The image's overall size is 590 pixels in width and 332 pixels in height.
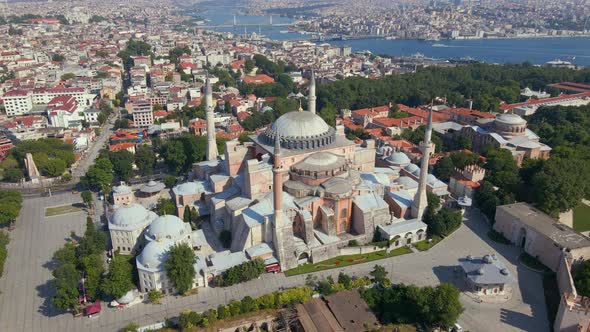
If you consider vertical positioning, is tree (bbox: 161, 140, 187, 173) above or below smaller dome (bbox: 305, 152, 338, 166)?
below

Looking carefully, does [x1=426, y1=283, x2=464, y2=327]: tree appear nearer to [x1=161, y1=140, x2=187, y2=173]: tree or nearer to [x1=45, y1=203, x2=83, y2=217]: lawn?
[x1=161, y1=140, x2=187, y2=173]: tree

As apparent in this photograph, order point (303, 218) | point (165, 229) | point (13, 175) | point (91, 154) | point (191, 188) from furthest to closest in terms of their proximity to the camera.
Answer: point (91, 154), point (13, 175), point (191, 188), point (303, 218), point (165, 229)

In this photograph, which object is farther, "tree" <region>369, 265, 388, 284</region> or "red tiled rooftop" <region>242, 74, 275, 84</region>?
"red tiled rooftop" <region>242, 74, 275, 84</region>

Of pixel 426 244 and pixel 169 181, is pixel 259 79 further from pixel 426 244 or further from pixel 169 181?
pixel 426 244

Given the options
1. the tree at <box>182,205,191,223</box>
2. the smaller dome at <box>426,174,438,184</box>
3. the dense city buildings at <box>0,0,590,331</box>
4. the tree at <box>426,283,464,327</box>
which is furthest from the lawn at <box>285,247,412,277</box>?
the tree at <box>182,205,191,223</box>

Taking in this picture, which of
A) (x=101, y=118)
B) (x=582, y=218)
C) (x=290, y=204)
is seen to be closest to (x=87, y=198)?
(x=290, y=204)

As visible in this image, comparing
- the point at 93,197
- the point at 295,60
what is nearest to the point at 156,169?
the point at 93,197
